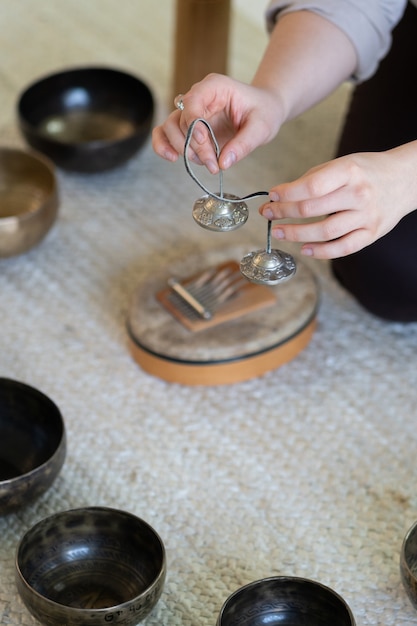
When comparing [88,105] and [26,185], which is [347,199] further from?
[88,105]

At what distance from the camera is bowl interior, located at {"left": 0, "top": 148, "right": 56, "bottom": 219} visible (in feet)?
5.83

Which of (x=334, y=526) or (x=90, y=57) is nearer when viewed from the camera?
(x=334, y=526)

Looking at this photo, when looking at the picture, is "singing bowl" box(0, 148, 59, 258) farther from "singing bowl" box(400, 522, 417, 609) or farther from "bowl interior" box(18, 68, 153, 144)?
"singing bowl" box(400, 522, 417, 609)

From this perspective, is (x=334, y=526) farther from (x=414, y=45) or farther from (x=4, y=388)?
(x=414, y=45)

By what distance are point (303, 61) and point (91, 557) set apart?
2.48 ft

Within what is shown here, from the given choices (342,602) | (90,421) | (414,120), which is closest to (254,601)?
(342,602)

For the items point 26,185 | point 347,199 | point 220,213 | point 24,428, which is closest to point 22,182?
point 26,185

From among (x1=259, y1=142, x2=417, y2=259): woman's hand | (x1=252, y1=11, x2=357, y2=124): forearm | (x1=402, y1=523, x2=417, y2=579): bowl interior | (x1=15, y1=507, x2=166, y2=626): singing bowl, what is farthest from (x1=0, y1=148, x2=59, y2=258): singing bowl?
(x1=402, y1=523, x2=417, y2=579): bowl interior

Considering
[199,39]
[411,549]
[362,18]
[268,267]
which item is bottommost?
[411,549]

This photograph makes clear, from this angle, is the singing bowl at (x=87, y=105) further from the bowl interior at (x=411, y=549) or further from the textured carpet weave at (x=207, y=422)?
the bowl interior at (x=411, y=549)

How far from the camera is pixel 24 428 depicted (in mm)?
1311

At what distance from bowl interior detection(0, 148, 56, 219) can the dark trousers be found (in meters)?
0.57

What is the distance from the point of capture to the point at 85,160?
1.86 meters

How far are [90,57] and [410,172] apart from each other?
1.48 m
